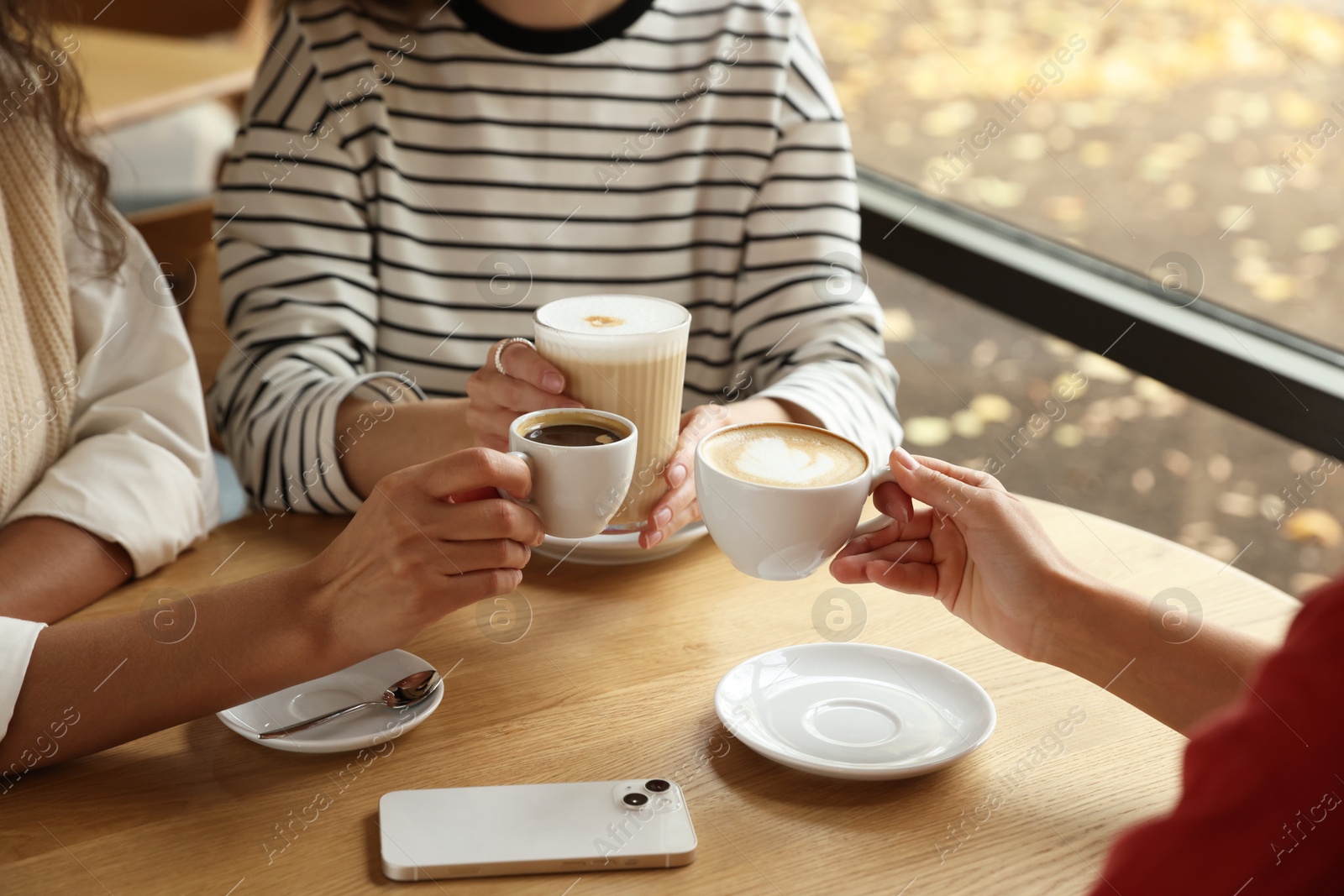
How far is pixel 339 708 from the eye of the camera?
3.01 ft

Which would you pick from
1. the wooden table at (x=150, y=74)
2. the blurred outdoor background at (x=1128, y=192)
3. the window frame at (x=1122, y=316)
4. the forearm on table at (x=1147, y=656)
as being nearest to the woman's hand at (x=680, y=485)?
the forearm on table at (x=1147, y=656)

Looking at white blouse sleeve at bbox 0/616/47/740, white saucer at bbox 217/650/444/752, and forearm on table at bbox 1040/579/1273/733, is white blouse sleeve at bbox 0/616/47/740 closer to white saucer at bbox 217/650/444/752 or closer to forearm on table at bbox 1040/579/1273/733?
white saucer at bbox 217/650/444/752

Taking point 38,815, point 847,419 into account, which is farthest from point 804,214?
point 38,815

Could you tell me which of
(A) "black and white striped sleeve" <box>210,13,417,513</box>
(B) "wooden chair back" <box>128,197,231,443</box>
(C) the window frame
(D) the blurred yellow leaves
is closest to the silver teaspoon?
(A) "black and white striped sleeve" <box>210,13,417,513</box>

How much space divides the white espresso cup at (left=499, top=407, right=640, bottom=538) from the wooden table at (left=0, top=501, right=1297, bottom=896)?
16cm

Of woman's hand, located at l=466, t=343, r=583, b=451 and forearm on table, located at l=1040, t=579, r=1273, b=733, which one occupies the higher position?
woman's hand, located at l=466, t=343, r=583, b=451

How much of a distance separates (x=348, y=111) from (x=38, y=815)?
97cm

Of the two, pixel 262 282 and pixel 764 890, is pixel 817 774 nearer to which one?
pixel 764 890

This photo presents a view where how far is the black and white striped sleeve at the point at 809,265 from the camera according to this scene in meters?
1.44

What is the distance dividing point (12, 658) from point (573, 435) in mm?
473

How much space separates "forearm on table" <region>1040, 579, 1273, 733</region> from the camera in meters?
0.85

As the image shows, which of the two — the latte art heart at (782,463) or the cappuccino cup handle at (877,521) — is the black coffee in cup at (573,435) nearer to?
the latte art heart at (782,463)

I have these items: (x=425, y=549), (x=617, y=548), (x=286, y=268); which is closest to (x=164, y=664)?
(x=425, y=549)

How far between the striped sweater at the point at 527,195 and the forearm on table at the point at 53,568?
0.97 feet
